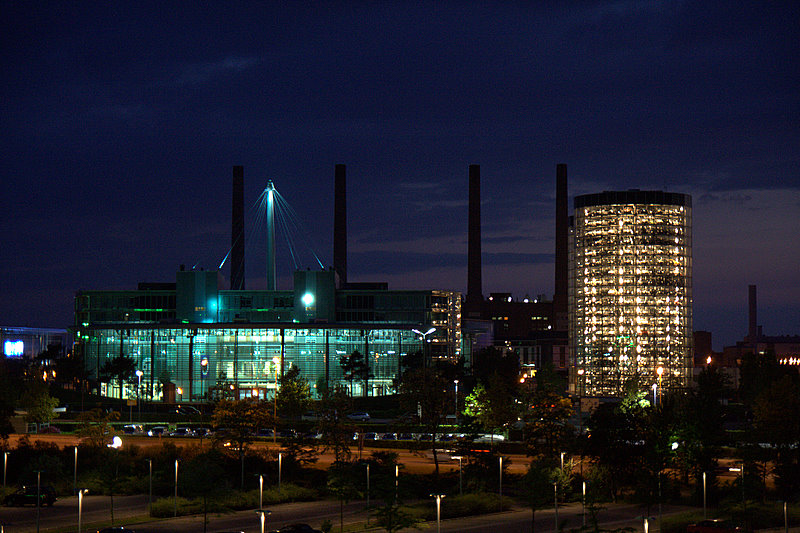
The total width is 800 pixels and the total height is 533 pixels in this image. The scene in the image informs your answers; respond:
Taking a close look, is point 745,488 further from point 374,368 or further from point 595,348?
point 374,368

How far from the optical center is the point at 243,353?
172 metres

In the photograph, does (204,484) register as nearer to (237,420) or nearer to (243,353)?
(237,420)

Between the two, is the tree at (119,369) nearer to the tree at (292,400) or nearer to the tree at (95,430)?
the tree at (292,400)

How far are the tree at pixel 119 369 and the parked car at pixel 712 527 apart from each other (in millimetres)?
122041

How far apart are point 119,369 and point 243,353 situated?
20559 mm

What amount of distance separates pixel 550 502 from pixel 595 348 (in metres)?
95.4

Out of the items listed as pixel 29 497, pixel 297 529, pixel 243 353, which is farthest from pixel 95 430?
pixel 243 353

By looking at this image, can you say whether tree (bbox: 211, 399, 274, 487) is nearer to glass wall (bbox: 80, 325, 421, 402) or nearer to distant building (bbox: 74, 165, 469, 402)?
distant building (bbox: 74, 165, 469, 402)

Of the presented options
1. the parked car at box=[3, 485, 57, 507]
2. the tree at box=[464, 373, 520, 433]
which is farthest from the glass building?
the parked car at box=[3, 485, 57, 507]

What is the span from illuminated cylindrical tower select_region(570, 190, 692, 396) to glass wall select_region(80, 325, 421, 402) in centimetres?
3708

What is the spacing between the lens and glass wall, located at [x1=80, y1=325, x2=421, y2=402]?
170 metres

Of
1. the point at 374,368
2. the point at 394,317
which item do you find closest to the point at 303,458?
the point at 374,368

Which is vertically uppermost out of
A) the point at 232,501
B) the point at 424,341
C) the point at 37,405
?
the point at 424,341

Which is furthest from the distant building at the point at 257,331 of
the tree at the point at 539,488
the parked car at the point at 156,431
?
the tree at the point at 539,488
